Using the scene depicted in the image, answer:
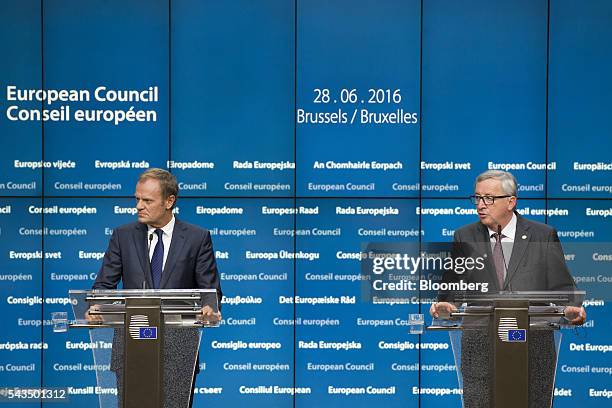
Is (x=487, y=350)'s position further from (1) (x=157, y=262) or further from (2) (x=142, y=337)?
(1) (x=157, y=262)

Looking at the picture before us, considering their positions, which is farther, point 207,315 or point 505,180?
point 505,180

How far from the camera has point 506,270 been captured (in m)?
3.62

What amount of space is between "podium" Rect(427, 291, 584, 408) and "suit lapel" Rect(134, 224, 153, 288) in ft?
5.08

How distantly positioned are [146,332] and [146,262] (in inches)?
38.1

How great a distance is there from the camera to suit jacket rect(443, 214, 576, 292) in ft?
11.2

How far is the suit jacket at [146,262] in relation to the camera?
4238 mm

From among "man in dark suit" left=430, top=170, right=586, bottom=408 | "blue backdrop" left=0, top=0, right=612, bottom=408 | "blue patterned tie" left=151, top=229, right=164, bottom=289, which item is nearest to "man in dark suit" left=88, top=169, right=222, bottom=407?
"blue patterned tie" left=151, top=229, right=164, bottom=289

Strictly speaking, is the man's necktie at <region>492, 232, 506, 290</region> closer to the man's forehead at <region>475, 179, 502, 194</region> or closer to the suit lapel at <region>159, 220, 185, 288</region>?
the man's forehead at <region>475, 179, 502, 194</region>

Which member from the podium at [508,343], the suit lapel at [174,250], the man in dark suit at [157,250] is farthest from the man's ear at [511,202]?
the suit lapel at [174,250]

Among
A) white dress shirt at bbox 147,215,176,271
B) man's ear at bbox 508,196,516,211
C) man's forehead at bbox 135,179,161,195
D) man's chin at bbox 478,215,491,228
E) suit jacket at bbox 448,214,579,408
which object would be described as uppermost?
man's forehead at bbox 135,179,161,195

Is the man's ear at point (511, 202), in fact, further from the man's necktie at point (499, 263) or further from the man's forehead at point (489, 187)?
the man's necktie at point (499, 263)

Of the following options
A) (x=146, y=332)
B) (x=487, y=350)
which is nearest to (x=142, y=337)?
(x=146, y=332)

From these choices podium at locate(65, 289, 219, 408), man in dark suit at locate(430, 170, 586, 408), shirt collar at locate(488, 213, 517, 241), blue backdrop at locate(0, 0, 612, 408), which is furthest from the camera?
blue backdrop at locate(0, 0, 612, 408)

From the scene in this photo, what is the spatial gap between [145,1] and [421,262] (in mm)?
3609
